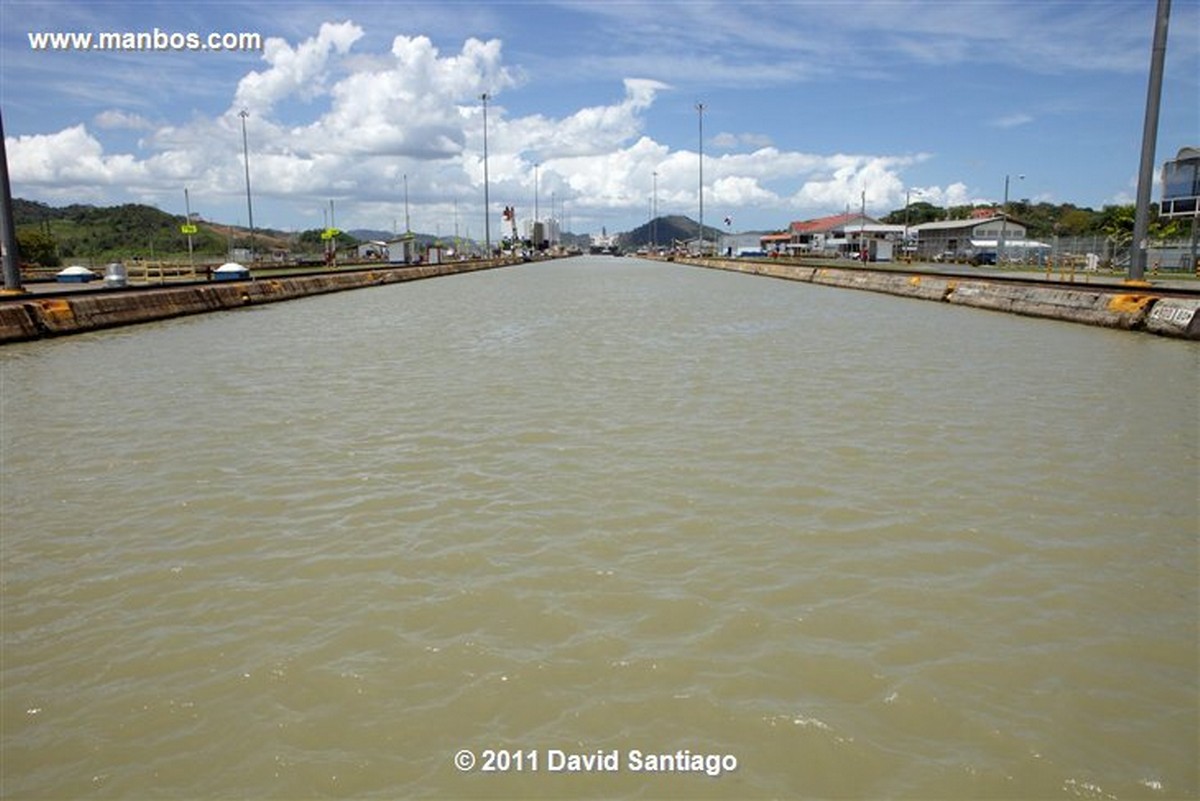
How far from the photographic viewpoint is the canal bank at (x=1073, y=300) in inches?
658

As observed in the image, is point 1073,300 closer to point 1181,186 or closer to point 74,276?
point 74,276

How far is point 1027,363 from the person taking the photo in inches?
516

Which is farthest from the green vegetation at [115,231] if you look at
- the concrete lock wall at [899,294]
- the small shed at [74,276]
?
the concrete lock wall at [899,294]

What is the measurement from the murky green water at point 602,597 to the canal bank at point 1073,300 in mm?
9252

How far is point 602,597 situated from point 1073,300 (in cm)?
2021

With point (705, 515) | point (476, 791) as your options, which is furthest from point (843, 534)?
point (476, 791)

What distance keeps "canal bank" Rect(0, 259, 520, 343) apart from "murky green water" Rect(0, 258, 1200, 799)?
924cm

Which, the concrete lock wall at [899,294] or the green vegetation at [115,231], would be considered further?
the green vegetation at [115,231]

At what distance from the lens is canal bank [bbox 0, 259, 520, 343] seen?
56.0 feet

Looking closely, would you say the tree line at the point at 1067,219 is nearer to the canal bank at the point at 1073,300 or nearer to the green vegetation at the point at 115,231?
the canal bank at the point at 1073,300

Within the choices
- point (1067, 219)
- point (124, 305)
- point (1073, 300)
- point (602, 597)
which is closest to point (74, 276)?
point (124, 305)

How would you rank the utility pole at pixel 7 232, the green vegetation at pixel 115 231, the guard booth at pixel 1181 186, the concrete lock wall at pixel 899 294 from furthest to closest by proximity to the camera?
1. the green vegetation at pixel 115 231
2. the guard booth at pixel 1181 186
3. the utility pole at pixel 7 232
4. the concrete lock wall at pixel 899 294

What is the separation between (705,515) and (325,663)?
9.08 ft

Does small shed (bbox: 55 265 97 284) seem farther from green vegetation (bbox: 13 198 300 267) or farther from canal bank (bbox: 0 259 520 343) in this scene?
green vegetation (bbox: 13 198 300 267)
